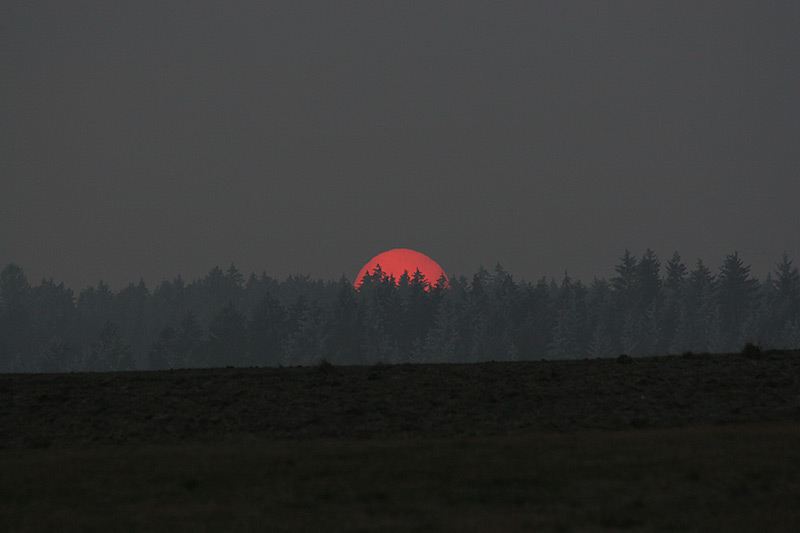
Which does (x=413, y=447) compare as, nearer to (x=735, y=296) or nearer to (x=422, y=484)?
(x=422, y=484)

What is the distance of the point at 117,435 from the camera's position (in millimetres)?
17984

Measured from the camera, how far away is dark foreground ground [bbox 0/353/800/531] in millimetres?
10758

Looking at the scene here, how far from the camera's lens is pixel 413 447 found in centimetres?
1557

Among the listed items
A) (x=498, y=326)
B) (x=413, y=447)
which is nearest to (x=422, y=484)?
(x=413, y=447)

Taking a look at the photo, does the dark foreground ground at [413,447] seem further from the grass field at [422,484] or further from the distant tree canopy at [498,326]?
the distant tree canopy at [498,326]

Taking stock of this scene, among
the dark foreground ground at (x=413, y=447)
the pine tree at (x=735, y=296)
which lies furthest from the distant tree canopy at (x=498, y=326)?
the dark foreground ground at (x=413, y=447)

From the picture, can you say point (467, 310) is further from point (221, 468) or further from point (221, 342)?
point (221, 468)

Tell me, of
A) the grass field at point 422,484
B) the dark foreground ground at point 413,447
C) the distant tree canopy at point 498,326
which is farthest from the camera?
the distant tree canopy at point 498,326

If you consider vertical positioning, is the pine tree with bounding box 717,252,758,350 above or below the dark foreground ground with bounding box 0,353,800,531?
above

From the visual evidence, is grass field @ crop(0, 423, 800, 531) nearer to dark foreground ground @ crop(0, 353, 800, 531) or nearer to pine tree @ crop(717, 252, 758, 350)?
dark foreground ground @ crop(0, 353, 800, 531)

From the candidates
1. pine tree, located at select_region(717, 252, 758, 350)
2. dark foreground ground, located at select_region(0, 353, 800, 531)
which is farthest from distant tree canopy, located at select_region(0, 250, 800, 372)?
dark foreground ground, located at select_region(0, 353, 800, 531)

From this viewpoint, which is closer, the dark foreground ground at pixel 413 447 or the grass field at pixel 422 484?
the grass field at pixel 422 484

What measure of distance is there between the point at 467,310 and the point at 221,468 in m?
136

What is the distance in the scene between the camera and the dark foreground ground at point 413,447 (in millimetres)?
10758
